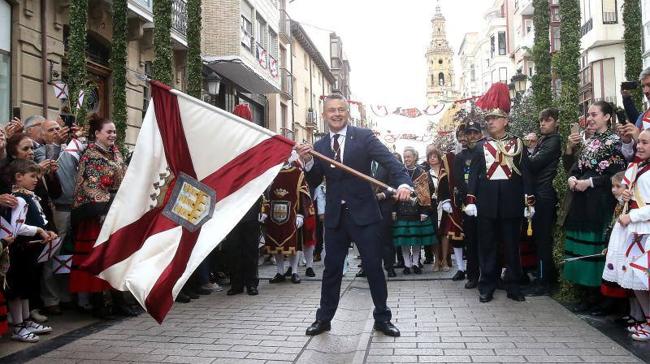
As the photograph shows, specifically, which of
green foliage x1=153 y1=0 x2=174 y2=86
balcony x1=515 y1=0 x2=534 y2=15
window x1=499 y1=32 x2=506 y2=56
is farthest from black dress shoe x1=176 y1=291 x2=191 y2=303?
window x1=499 y1=32 x2=506 y2=56

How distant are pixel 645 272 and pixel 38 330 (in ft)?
18.1

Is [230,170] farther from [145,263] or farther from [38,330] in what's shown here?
[38,330]

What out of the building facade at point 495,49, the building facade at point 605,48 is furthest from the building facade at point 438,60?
the building facade at point 605,48

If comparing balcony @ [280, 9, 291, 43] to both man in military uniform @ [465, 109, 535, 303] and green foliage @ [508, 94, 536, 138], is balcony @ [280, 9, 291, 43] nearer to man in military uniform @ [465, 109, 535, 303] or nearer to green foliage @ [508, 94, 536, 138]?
green foliage @ [508, 94, 536, 138]

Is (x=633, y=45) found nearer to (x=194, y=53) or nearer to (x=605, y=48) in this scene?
(x=194, y=53)

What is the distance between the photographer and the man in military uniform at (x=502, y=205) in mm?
6961

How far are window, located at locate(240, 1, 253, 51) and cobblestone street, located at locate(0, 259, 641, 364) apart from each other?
1717 centimetres

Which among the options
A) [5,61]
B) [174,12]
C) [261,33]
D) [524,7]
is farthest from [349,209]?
[524,7]

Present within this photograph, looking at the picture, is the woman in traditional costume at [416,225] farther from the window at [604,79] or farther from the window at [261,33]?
the window at [604,79]

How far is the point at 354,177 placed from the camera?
17.7 feet

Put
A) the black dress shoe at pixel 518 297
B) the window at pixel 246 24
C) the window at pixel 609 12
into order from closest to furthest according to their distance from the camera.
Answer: the black dress shoe at pixel 518 297
the window at pixel 246 24
the window at pixel 609 12

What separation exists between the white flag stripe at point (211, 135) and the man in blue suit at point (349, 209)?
1.99 ft

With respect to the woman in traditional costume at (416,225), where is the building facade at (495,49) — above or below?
above

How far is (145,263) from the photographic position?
15.4 feet
